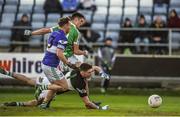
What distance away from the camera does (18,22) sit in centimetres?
2869

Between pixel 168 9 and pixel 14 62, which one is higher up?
pixel 168 9

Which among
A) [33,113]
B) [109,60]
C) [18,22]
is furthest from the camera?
[18,22]

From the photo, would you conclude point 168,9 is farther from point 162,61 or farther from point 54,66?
point 54,66

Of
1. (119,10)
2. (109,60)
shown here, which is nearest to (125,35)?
(109,60)

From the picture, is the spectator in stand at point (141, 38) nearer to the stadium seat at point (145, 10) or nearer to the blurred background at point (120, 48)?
the blurred background at point (120, 48)

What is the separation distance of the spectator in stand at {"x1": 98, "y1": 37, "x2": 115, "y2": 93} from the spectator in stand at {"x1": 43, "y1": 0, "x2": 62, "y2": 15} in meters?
4.17

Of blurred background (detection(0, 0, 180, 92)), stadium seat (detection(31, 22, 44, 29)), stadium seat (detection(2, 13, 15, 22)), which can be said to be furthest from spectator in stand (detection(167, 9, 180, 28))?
stadium seat (detection(2, 13, 15, 22))

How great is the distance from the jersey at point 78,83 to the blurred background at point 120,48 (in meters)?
8.87

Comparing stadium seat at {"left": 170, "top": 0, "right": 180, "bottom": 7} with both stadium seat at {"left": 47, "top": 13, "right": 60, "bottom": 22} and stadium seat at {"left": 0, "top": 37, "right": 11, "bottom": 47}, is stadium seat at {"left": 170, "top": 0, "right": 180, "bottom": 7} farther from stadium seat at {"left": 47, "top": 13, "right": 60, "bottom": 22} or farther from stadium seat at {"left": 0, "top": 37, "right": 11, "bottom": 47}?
stadium seat at {"left": 0, "top": 37, "right": 11, "bottom": 47}

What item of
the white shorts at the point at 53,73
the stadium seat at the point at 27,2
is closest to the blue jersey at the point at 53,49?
the white shorts at the point at 53,73

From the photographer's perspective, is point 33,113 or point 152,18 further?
point 152,18

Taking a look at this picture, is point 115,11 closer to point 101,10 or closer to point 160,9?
point 101,10

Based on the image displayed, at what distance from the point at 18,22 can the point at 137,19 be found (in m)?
5.13

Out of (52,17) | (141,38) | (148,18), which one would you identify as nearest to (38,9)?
(52,17)
